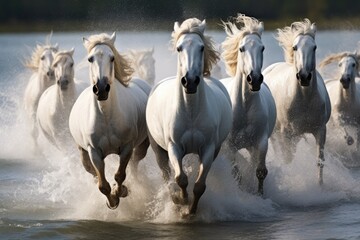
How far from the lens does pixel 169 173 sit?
10711mm

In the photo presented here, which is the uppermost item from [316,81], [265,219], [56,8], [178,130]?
[56,8]

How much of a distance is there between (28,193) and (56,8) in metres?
38.0

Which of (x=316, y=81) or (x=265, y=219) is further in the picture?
(x=316, y=81)

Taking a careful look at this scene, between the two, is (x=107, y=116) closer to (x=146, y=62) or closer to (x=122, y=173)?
(x=122, y=173)

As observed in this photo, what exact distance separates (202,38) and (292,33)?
7.75ft

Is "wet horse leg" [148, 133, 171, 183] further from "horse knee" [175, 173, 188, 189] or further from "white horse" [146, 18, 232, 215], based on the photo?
"horse knee" [175, 173, 188, 189]

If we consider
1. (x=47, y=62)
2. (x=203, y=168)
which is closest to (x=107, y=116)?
(x=203, y=168)

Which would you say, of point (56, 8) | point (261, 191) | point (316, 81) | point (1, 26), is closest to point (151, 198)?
point (261, 191)

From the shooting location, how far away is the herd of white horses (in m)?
9.92

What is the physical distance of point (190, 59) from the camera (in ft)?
31.3

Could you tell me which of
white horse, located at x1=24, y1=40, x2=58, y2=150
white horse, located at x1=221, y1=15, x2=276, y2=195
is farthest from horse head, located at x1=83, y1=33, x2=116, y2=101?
white horse, located at x1=24, y1=40, x2=58, y2=150

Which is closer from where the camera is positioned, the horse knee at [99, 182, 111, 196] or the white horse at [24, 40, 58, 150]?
the horse knee at [99, 182, 111, 196]

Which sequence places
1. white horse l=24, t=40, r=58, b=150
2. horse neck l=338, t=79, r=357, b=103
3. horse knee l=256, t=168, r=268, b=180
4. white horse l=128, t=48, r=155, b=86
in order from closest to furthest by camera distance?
1. horse knee l=256, t=168, r=268, b=180
2. horse neck l=338, t=79, r=357, b=103
3. white horse l=24, t=40, r=58, b=150
4. white horse l=128, t=48, r=155, b=86

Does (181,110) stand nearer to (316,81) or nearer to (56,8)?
(316,81)
